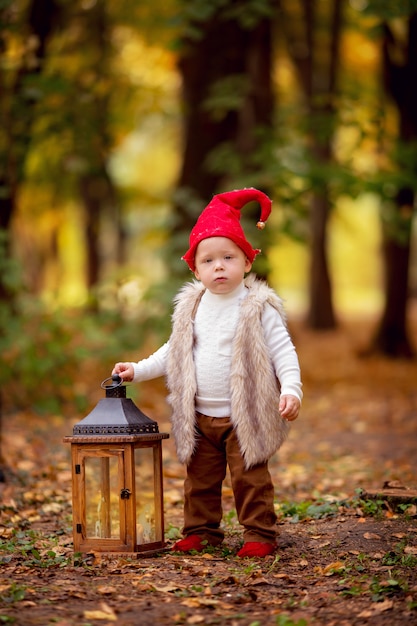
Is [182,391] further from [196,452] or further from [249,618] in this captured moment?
[249,618]

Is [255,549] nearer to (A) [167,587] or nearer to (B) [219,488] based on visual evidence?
(B) [219,488]

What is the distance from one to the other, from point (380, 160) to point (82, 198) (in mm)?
8002

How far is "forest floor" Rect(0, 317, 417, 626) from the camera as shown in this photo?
3.63 meters

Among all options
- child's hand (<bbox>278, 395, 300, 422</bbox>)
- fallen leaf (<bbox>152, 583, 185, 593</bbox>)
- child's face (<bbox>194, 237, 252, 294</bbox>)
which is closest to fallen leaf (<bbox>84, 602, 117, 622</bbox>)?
fallen leaf (<bbox>152, 583, 185, 593</bbox>)

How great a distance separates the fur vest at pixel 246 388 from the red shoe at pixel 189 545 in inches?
17.2

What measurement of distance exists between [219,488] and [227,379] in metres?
0.65

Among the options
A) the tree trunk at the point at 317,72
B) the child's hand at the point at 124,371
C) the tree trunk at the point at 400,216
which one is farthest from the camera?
the tree trunk at the point at 317,72

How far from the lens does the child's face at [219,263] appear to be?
459 centimetres

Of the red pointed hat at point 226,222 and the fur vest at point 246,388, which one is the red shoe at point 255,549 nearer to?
the fur vest at point 246,388

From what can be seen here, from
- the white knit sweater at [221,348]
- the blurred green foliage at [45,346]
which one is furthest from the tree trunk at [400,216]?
the white knit sweater at [221,348]

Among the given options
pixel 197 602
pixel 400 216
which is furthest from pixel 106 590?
pixel 400 216

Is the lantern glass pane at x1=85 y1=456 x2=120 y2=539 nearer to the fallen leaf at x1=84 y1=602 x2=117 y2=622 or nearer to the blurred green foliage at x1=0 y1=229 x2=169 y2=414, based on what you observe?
the fallen leaf at x1=84 y1=602 x2=117 y2=622

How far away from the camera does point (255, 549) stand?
4531 millimetres

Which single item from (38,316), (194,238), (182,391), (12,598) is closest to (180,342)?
(182,391)
